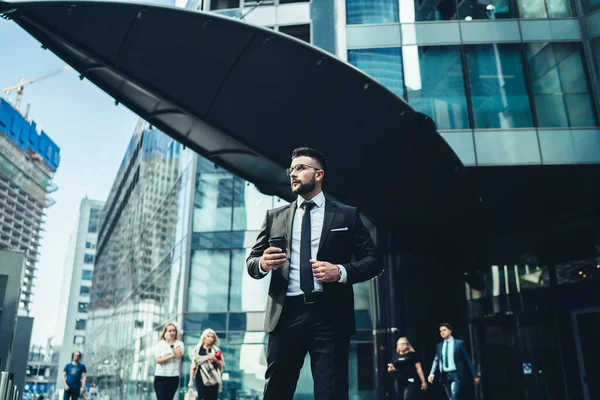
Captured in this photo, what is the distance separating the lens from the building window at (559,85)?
558 inches

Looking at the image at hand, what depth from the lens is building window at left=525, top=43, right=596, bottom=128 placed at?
14.2 m

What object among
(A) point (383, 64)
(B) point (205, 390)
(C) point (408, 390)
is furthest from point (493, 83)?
(B) point (205, 390)

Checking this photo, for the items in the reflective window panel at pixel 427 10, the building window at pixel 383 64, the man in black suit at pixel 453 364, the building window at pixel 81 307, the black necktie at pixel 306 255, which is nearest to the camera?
the black necktie at pixel 306 255

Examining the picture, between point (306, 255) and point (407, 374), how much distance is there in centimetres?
773

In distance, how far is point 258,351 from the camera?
57.8 feet

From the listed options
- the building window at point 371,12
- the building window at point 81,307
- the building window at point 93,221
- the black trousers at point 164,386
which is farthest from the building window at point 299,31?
the building window at point 93,221

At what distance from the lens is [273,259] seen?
268 centimetres

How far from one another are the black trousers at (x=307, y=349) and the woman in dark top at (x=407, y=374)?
7.51 meters

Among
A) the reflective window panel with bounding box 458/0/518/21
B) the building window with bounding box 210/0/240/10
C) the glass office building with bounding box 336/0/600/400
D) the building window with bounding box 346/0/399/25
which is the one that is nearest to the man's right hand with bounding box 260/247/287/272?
the glass office building with bounding box 336/0/600/400

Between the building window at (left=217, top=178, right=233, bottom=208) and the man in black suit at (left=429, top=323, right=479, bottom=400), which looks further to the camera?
the building window at (left=217, top=178, right=233, bottom=208)

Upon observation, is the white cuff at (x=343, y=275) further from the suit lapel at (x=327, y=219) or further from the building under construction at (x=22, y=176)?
the building under construction at (x=22, y=176)

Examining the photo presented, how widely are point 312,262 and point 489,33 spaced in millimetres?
14771

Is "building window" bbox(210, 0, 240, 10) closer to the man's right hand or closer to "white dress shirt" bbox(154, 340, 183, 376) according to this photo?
"white dress shirt" bbox(154, 340, 183, 376)

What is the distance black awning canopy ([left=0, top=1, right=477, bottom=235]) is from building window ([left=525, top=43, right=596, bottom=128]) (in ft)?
13.2
